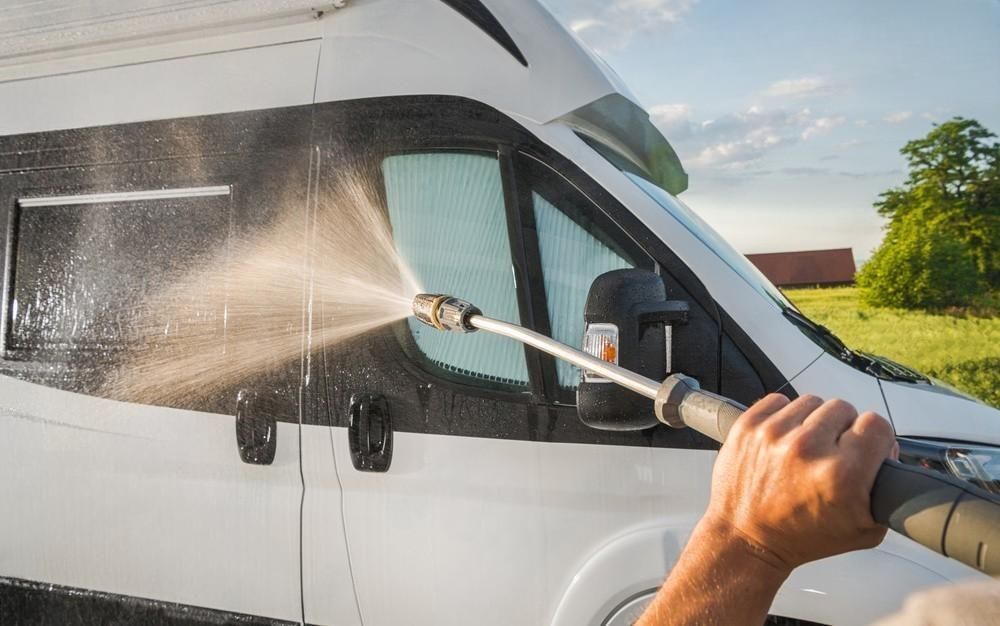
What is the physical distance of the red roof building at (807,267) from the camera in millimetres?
2910

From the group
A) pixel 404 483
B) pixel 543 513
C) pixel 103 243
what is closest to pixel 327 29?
pixel 103 243

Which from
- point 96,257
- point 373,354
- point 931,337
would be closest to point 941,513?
point 373,354

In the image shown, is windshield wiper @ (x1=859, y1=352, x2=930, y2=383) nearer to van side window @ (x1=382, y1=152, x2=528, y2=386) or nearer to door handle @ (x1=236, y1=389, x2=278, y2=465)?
van side window @ (x1=382, y1=152, x2=528, y2=386)

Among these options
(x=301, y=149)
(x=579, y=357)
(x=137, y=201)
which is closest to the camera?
(x=579, y=357)

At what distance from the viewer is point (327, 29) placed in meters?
2.61

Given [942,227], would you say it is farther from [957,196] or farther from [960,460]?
[960,460]

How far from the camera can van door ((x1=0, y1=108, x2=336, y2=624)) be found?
260cm

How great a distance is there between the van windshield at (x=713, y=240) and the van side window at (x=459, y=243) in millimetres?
402

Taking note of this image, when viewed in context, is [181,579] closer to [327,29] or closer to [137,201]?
[137,201]

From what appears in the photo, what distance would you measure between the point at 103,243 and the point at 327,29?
1.04 m

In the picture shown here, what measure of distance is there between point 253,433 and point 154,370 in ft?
1.40

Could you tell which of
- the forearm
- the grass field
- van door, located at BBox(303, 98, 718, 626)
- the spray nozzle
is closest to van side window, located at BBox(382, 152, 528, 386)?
van door, located at BBox(303, 98, 718, 626)

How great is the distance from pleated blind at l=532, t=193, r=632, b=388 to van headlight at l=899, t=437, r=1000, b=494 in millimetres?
829

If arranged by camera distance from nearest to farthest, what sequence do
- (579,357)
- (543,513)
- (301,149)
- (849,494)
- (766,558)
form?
1. (849,494)
2. (766,558)
3. (579,357)
4. (543,513)
5. (301,149)
